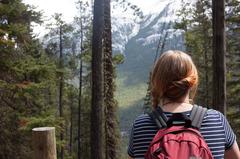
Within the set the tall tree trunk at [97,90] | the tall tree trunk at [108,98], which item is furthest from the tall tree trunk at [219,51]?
the tall tree trunk at [108,98]

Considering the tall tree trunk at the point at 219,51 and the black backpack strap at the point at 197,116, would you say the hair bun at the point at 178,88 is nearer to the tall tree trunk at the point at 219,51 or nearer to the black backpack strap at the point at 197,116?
the black backpack strap at the point at 197,116

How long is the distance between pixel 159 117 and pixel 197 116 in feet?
0.67

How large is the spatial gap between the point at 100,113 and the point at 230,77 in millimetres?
14855

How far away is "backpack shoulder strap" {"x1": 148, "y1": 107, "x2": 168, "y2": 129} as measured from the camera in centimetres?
248

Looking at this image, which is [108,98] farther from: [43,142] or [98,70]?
[43,142]

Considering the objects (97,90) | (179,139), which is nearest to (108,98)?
(97,90)

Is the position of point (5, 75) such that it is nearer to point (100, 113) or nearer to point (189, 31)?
point (100, 113)

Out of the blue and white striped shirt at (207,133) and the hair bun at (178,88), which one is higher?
the hair bun at (178,88)

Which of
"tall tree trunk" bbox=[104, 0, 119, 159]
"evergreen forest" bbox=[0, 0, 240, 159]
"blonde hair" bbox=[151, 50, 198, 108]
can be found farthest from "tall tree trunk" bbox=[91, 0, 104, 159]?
"blonde hair" bbox=[151, 50, 198, 108]

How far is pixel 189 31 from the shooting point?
98.1 ft

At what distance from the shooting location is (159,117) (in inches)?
99.3

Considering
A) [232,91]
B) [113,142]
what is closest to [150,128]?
[113,142]

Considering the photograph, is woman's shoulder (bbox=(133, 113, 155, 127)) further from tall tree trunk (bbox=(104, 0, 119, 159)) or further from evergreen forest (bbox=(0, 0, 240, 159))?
tall tree trunk (bbox=(104, 0, 119, 159))

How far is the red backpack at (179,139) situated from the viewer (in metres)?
2.28
